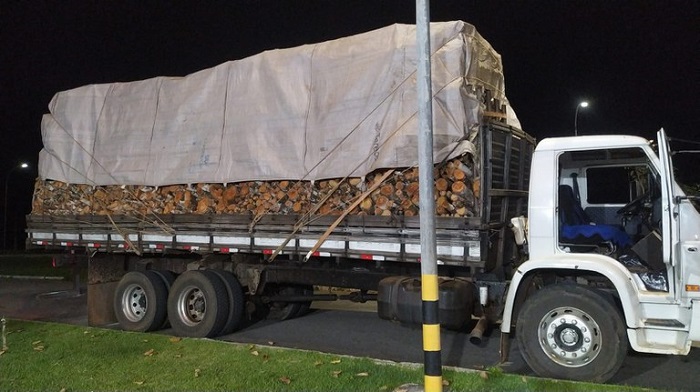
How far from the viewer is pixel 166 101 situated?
9.38 metres

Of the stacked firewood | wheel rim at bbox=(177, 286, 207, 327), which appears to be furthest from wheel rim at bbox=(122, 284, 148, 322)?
the stacked firewood

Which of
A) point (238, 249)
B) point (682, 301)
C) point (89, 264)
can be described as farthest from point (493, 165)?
point (89, 264)

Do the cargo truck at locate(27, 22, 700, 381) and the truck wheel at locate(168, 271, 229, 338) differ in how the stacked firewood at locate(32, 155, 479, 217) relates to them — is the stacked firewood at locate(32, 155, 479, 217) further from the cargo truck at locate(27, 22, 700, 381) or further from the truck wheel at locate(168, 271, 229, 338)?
the truck wheel at locate(168, 271, 229, 338)

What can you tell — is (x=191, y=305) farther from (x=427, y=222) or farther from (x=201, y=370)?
(x=427, y=222)

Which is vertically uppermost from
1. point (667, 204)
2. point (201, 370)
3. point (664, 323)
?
point (667, 204)

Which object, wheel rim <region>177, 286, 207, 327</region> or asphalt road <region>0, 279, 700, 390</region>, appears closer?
asphalt road <region>0, 279, 700, 390</region>

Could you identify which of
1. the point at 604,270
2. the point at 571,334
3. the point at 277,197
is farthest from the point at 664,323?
the point at 277,197

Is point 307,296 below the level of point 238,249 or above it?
below

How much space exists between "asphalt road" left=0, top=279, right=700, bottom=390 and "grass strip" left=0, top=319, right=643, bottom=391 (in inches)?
40.9

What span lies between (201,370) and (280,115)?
11.5 ft

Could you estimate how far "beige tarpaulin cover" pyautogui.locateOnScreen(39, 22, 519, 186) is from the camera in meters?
6.95

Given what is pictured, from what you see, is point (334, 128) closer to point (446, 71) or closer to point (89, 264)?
point (446, 71)

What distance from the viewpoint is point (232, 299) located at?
340 inches

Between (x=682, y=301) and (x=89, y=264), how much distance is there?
8.60 metres
